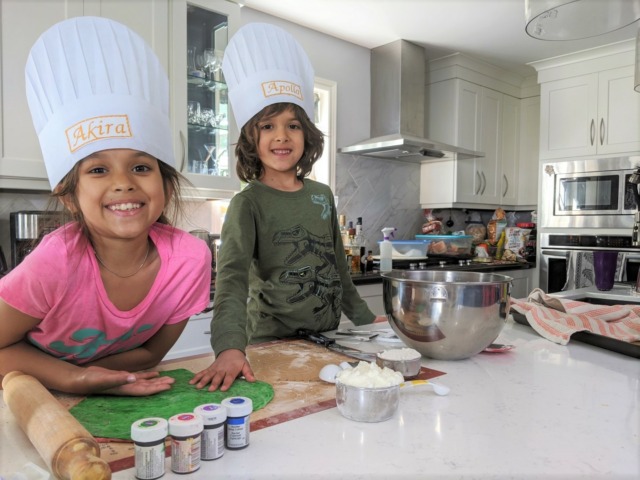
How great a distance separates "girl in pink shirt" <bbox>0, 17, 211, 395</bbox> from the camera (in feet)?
2.56

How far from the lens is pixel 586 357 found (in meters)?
0.98

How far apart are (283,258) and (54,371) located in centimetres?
60

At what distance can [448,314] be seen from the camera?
2.81 ft

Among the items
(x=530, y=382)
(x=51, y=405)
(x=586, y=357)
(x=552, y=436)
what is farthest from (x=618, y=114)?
(x=51, y=405)

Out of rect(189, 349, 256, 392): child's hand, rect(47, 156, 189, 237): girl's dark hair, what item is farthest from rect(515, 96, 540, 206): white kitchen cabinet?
rect(189, 349, 256, 392): child's hand

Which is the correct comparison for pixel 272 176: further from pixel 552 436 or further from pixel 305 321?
pixel 552 436

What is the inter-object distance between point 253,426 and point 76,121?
595mm

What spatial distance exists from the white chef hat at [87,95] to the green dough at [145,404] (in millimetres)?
407

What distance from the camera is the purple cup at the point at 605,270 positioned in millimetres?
1786

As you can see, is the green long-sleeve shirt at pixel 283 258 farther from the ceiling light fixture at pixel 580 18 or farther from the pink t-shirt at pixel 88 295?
the ceiling light fixture at pixel 580 18

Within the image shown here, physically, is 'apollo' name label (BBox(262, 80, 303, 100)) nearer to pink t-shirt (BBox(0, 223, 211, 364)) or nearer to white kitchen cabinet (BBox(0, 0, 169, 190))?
pink t-shirt (BBox(0, 223, 211, 364))

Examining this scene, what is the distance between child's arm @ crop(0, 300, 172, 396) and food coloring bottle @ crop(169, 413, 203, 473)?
229 mm

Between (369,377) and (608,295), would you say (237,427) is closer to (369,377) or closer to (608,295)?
(369,377)

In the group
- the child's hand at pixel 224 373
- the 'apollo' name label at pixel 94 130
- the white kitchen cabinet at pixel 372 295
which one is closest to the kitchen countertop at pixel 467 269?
the white kitchen cabinet at pixel 372 295
